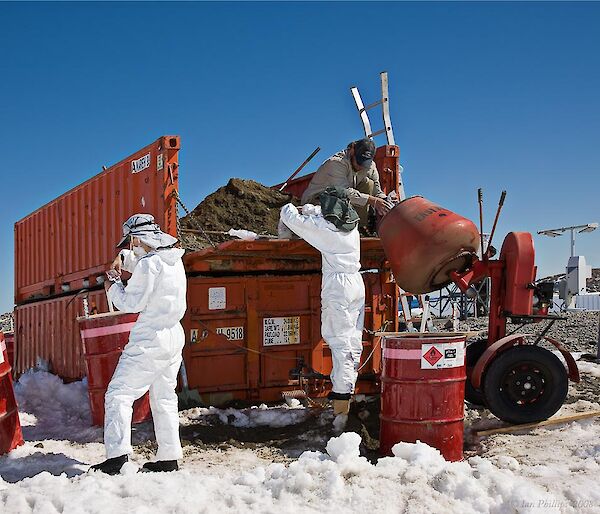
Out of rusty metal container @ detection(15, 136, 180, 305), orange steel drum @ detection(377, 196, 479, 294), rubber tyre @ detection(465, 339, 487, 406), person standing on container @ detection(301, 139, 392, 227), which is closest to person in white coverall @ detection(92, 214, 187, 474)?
rusty metal container @ detection(15, 136, 180, 305)

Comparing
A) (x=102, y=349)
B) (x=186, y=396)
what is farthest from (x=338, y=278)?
(x=102, y=349)

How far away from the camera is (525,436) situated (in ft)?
18.9

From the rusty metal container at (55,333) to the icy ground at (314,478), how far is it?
204 centimetres

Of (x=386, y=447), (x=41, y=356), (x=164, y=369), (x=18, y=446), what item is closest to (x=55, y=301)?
(x=41, y=356)

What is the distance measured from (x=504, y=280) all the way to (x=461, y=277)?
40 cm

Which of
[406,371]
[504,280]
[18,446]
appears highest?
[504,280]

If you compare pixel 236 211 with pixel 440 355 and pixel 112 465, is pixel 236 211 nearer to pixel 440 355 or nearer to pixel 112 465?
pixel 440 355

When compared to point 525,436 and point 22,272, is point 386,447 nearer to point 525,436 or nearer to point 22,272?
point 525,436

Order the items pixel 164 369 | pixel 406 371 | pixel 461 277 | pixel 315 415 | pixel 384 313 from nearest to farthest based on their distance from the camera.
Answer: pixel 164 369
pixel 406 371
pixel 461 277
pixel 315 415
pixel 384 313

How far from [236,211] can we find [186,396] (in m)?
2.96

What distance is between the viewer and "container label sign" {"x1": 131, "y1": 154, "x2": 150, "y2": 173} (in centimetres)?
702

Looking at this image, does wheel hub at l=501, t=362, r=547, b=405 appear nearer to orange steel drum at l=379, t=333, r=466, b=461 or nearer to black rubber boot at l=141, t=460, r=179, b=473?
orange steel drum at l=379, t=333, r=466, b=461

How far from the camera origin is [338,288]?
6.15 metres

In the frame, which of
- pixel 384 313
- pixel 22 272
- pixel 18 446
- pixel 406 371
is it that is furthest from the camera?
pixel 22 272
